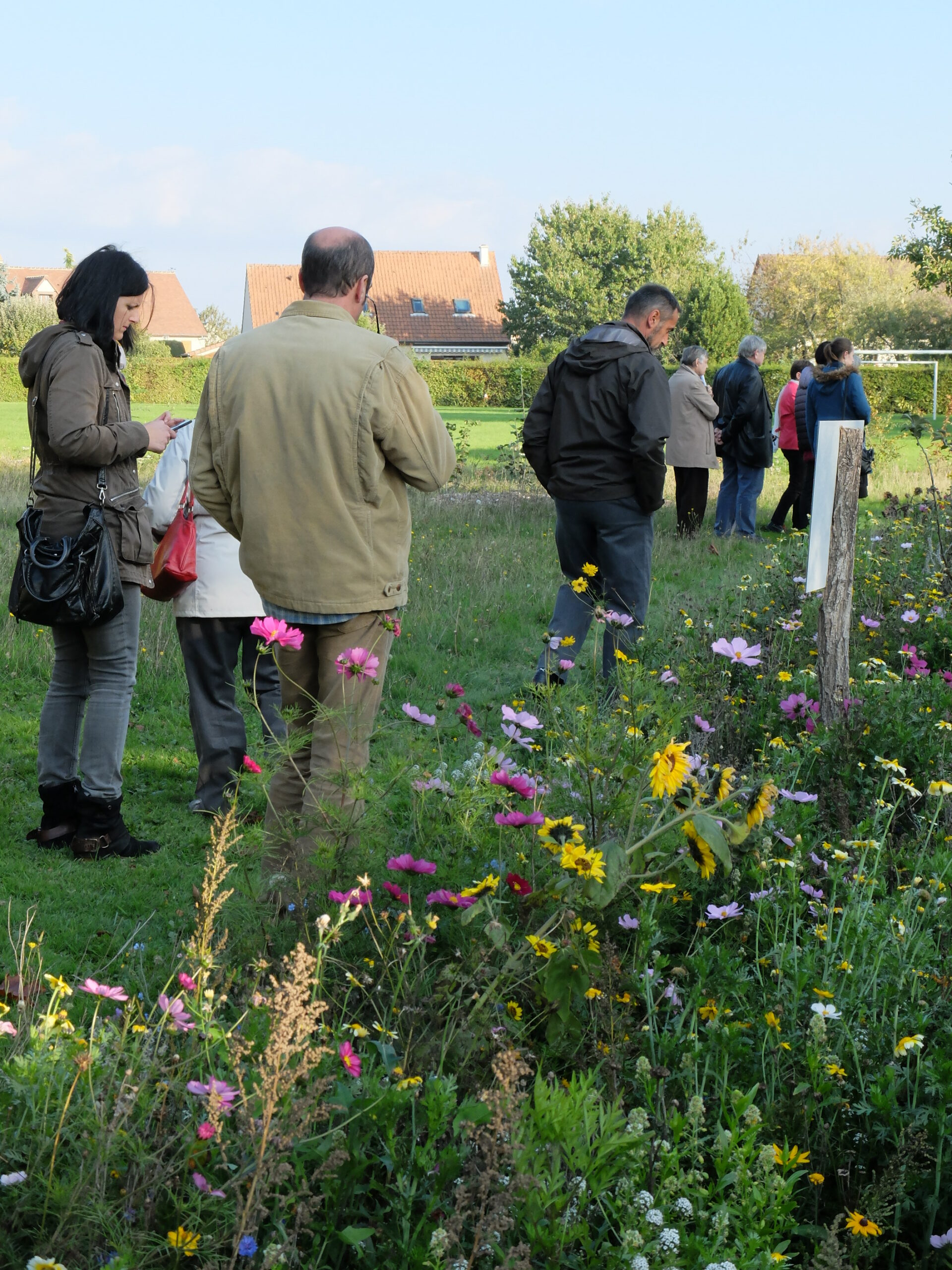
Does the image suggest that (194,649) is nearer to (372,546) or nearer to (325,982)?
(372,546)

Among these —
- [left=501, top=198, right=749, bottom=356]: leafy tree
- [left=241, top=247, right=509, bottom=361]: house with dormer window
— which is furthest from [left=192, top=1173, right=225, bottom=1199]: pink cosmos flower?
[left=241, top=247, right=509, bottom=361]: house with dormer window

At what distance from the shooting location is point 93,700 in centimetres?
417

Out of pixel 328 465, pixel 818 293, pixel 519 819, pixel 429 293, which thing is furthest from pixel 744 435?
pixel 429 293

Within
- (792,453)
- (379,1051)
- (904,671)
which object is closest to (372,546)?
(379,1051)

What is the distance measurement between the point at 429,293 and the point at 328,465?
84650 millimetres

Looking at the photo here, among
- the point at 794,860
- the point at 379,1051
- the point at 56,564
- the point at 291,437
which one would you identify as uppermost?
the point at 291,437

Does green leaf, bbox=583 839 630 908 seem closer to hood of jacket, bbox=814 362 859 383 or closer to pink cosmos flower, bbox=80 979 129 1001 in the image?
pink cosmos flower, bbox=80 979 129 1001

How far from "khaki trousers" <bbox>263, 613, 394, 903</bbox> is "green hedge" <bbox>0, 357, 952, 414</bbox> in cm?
3396

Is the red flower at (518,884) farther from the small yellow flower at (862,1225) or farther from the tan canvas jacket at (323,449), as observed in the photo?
the tan canvas jacket at (323,449)

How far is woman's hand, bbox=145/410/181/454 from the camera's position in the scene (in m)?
4.15

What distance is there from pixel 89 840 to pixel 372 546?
1.73 m

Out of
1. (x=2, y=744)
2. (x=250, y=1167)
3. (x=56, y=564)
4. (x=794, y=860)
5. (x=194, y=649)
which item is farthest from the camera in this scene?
(x=2, y=744)

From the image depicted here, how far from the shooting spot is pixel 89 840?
4211 mm

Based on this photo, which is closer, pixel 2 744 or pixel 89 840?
pixel 89 840
